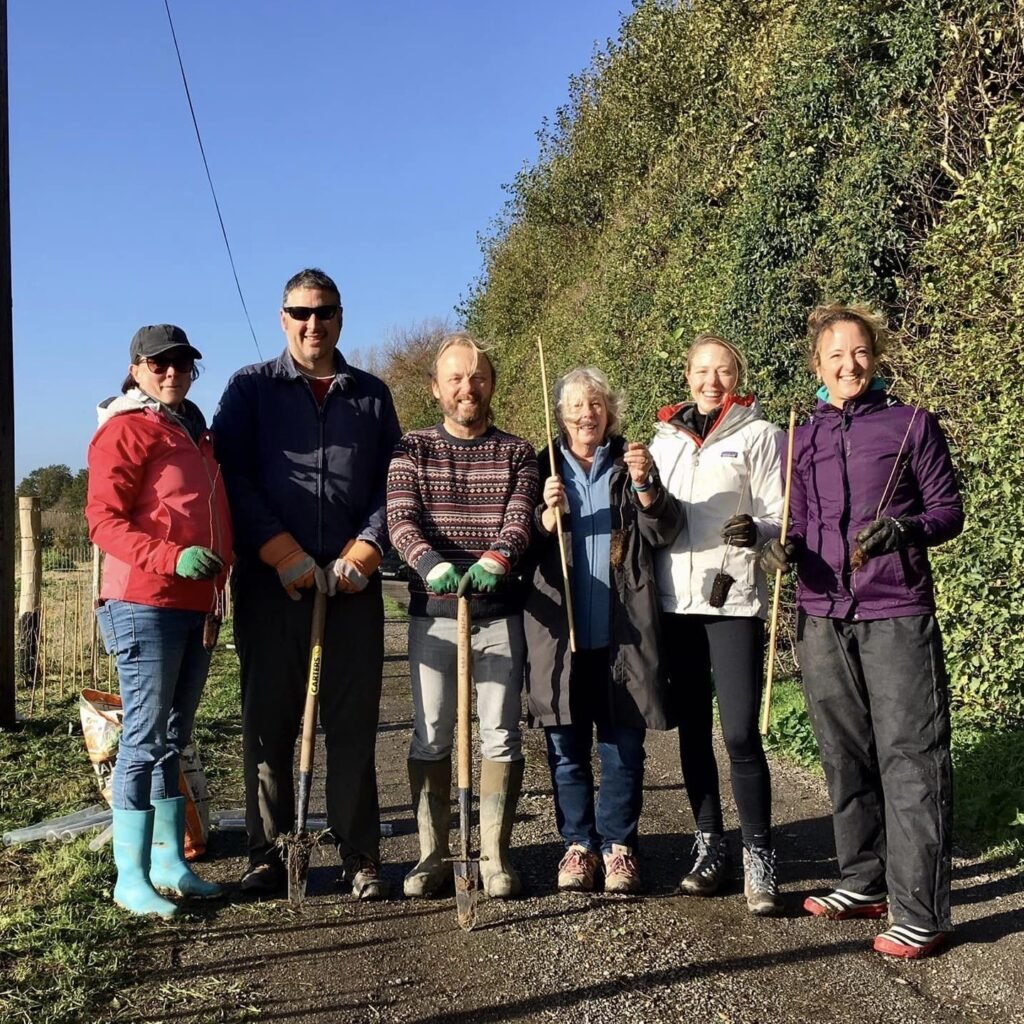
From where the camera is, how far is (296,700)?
13.7ft

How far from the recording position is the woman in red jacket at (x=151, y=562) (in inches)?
150

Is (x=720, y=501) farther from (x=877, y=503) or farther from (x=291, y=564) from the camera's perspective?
(x=291, y=564)

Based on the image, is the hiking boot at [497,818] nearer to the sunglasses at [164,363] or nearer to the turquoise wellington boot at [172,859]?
the turquoise wellington boot at [172,859]

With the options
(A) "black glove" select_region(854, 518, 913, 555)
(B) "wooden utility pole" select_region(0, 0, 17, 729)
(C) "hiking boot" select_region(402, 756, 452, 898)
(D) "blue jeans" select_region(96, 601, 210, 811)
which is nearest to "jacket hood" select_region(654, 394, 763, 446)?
(A) "black glove" select_region(854, 518, 913, 555)

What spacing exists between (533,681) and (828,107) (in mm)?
5502

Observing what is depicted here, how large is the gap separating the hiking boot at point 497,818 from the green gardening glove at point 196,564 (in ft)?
4.38

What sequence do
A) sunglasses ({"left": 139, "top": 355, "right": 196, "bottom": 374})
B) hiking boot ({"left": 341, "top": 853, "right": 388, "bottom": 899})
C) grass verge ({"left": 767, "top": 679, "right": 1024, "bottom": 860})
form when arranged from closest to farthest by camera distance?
sunglasses ({"left": 139, "top": 355, "right": 196, "bottom": 374}) → hiking boot ({"left": 341, "top": 853, "right": 388, "bottom": 899}) → grass verge ({"left": 767, "top": 679, "right": 1024, "bottom": 860})

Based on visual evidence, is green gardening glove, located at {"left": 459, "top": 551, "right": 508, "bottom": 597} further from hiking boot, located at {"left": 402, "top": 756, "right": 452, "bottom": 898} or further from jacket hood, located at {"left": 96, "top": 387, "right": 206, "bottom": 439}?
jacket hood, located at {"left": 96, "top": 387, "right": 206, "bottom": 439}

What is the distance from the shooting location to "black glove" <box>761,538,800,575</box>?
12.5 feet

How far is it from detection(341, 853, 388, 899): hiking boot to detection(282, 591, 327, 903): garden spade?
0.22 meters

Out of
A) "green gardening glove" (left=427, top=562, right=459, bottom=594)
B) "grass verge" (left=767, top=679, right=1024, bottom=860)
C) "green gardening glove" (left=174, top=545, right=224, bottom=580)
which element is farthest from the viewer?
"grass verge" (left=767, top=679, right=1024, bottom=860)

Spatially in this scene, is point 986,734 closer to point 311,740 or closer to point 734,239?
point 311,740

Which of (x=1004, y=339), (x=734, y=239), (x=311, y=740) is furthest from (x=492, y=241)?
(x=311, y=740)

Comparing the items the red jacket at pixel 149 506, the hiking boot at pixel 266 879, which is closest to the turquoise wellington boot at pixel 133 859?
the hiking boot at pixel 266 879
